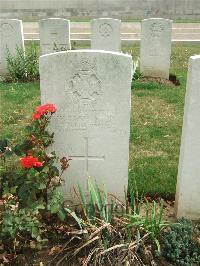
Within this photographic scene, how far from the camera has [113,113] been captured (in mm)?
3482

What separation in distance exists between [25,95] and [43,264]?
15.4 feet

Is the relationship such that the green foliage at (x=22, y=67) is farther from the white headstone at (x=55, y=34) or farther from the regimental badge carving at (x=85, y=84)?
the regimental badge carving at (x=85, y=84)

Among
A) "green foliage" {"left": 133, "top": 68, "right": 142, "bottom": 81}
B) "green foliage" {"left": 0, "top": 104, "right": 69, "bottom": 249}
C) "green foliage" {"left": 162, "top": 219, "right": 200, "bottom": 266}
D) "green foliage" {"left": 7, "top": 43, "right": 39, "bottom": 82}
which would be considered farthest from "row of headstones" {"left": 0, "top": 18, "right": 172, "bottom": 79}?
"green foliage" {"left": 162, "top": 219, "right": 200, "bottom": 266}

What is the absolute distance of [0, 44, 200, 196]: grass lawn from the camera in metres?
4.50

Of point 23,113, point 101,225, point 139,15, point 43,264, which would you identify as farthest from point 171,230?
point 139,15

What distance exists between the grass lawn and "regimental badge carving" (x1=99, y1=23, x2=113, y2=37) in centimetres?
142

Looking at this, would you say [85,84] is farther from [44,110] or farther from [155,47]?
[155,47]

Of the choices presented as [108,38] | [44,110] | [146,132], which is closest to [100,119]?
[44,110]

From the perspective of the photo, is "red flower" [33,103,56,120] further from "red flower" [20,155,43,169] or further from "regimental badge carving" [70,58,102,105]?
"red flower" [20,155,43,169]

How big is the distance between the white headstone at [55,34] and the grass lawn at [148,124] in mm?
1223

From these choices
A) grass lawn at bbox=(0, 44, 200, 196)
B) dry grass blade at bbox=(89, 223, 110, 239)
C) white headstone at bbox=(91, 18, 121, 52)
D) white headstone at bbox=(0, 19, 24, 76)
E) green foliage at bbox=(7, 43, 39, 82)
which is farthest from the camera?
white headstone at bbox=(91, 18, 121, 52)

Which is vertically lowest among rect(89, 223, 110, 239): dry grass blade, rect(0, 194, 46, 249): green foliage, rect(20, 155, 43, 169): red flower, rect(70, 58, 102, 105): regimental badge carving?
rect(89, 223, 110, 239): dry grass blade

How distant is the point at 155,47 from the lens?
345 inches

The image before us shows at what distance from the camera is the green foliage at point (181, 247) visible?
10.4 ft
